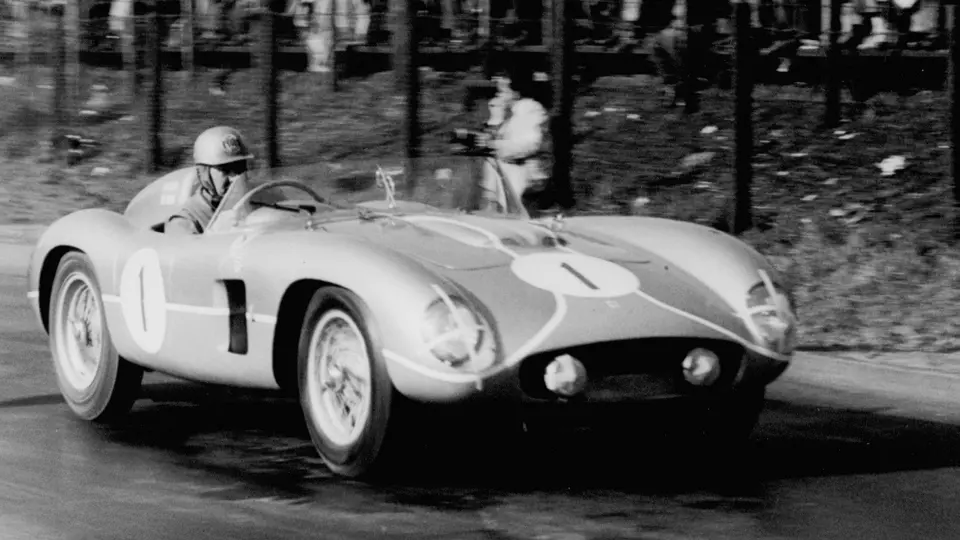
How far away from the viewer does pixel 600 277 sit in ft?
22.9

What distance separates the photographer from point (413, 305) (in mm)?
6512

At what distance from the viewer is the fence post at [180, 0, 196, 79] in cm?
1975

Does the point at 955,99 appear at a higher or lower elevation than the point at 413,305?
higher

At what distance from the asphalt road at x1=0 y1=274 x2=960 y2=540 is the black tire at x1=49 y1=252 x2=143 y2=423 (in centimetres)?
12

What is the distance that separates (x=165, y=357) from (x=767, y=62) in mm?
9651

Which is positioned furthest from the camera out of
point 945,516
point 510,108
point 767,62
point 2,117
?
point 2,117

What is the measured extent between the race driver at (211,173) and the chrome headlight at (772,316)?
2.46 metres

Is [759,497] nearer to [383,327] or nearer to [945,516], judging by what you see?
[945,516]

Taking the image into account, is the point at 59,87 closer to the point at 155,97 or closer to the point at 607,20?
the point at 155,97

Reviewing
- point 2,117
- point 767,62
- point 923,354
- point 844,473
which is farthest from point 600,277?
point 2,117

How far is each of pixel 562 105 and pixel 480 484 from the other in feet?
26.6

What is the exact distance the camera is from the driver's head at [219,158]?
8.55 m

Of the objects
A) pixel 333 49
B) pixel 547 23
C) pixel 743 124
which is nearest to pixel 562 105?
pixel 547 23

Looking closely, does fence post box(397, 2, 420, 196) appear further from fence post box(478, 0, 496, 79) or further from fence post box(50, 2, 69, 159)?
fence post box(50, 2, 69, 159)
